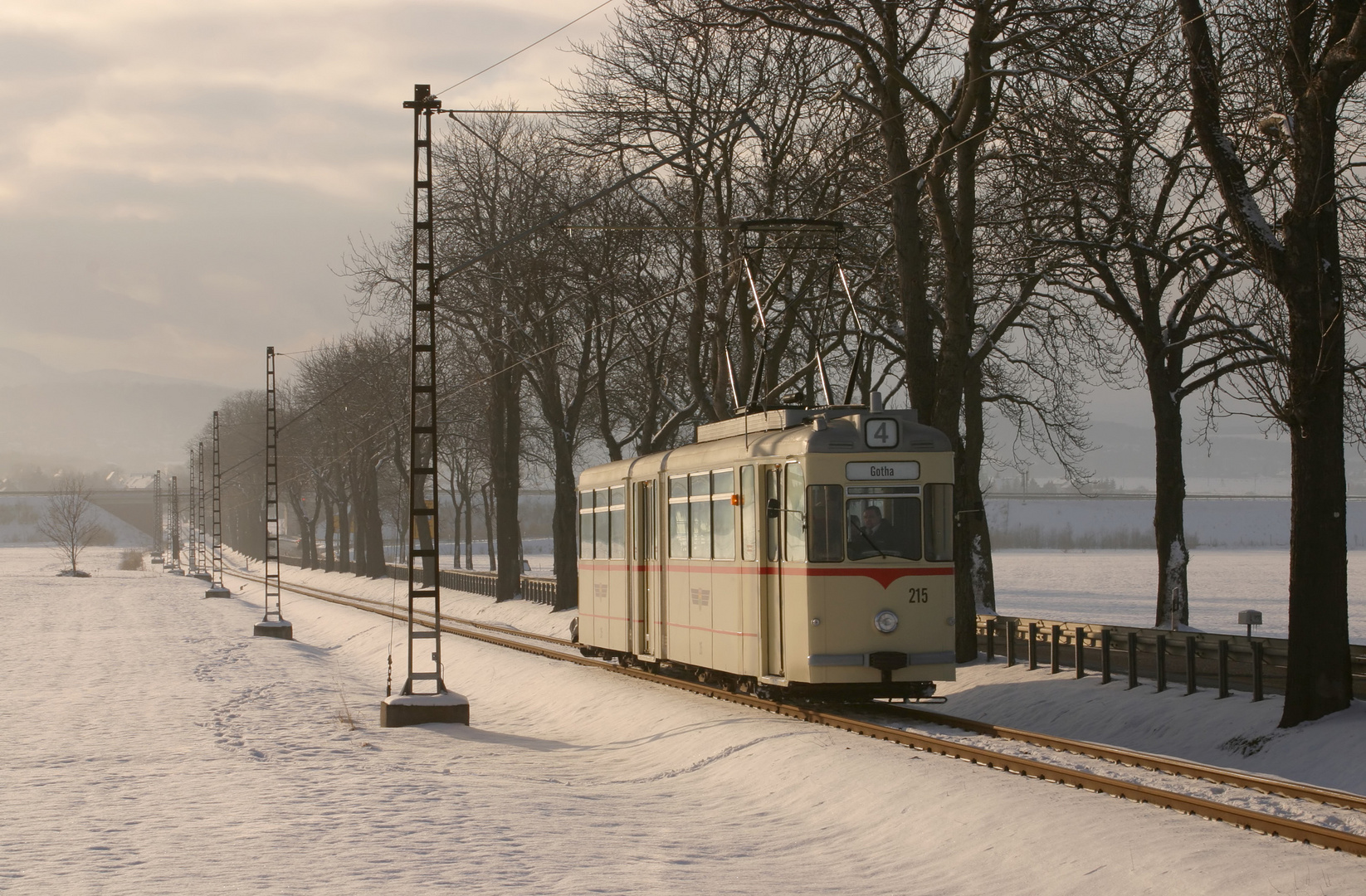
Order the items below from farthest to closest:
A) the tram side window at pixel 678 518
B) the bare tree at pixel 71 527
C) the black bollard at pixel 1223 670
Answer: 1. the bare tree at pixel 71 527
2. the tram side window at pixel 678 518
3. the black bollard at pixel 1223 670

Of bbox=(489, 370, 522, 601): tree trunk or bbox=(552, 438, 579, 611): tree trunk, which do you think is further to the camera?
bbox=(489, 370, 522, 601): tree trunk

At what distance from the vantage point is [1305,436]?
14.1 meters

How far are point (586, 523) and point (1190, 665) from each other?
9925 mm

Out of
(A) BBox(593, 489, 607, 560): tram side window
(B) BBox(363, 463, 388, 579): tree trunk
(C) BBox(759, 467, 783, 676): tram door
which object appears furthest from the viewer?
(B) BBox(363, 463, 388, 579): tree trunk

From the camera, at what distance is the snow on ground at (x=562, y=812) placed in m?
8.69

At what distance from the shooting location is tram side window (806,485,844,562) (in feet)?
49.8

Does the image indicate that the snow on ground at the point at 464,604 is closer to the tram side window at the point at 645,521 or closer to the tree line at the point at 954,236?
the tree line at the point at 954,236

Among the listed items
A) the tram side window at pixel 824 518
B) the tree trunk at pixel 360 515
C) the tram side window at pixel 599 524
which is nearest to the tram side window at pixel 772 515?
the tram side window at pixel 824 518

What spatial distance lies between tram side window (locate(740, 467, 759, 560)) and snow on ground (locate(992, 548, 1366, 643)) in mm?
12012

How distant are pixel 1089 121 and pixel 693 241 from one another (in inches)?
476

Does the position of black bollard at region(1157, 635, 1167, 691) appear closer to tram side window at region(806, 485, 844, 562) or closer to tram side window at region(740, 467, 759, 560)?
tram side window at region(806, 485, 844, 562)

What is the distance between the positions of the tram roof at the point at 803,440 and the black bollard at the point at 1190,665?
12.9 feet

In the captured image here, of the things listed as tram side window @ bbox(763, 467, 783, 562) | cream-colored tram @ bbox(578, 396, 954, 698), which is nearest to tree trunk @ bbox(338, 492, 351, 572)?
cream-colored tram @ bbox(578, 396, 954, 698)

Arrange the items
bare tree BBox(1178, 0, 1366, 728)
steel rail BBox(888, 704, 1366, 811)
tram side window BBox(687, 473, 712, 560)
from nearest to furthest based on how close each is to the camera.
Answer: steel rail BBox(888, 704, 1366, 811), bare tree BBox(1178, 0, 1366, 728), tram side window BBox(687, 473, 712, 560)
